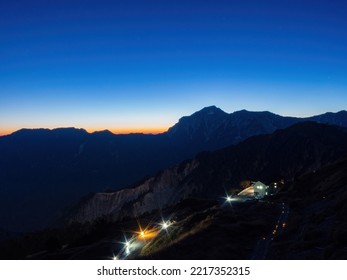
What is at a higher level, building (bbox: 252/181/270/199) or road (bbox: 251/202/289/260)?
road (bbox: 251/202/289/260)

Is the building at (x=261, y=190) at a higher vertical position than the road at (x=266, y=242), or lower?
lower

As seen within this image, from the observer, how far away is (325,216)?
38.6 metres

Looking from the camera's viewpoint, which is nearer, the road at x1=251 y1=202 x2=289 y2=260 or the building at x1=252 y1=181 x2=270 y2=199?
the road at x1=251 y1=202 x2=289 y2=260

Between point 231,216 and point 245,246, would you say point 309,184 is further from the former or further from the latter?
point 245,246

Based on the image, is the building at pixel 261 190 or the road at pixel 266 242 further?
the building at pixel 261 190

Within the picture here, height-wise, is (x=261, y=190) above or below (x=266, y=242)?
below

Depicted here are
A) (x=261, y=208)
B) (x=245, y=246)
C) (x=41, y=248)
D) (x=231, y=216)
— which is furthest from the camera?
(x=41, y=248)

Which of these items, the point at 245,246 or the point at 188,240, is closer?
the point at 245,246

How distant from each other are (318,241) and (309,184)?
64848 millimetres

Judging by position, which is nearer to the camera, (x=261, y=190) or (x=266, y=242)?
(x=266, y=242)
